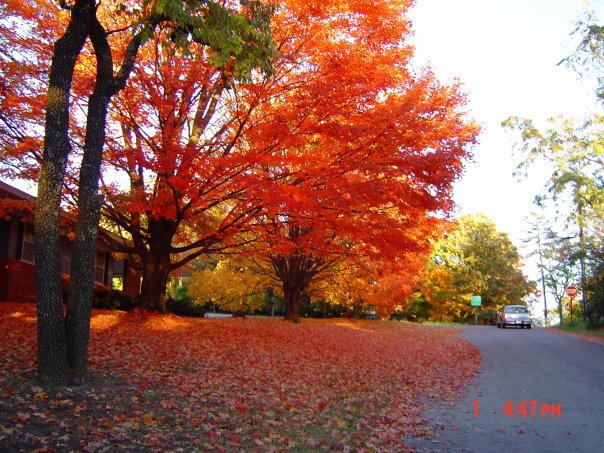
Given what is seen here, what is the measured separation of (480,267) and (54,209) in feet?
172

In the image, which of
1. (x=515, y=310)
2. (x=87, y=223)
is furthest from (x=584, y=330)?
(x=87, y=223)

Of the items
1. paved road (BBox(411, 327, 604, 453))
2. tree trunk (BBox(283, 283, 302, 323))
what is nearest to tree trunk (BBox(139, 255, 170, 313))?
paved road (BBox(411, 327, 604, 453))

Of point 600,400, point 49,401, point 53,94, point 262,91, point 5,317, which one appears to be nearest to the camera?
point 49,401

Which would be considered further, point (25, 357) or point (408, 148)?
point (408, 148)

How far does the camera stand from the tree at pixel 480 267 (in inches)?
2064

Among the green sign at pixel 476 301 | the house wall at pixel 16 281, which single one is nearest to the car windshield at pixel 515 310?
the green sign at pixel 476 301

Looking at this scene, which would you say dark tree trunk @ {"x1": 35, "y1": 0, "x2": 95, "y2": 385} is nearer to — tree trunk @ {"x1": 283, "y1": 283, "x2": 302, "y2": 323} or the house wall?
the house wall

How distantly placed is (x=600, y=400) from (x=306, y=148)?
328 inches

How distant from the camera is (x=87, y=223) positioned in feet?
23.8

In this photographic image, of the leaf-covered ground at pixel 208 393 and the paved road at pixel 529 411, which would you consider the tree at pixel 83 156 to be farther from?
the paved road at pixel 529 411

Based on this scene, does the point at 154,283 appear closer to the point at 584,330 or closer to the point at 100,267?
the point at 100,267

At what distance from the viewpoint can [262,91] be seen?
34.7 ft

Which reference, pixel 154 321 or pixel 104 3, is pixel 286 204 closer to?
pixel 154 321

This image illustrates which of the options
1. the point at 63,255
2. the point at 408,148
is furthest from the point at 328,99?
the point at 63,255
